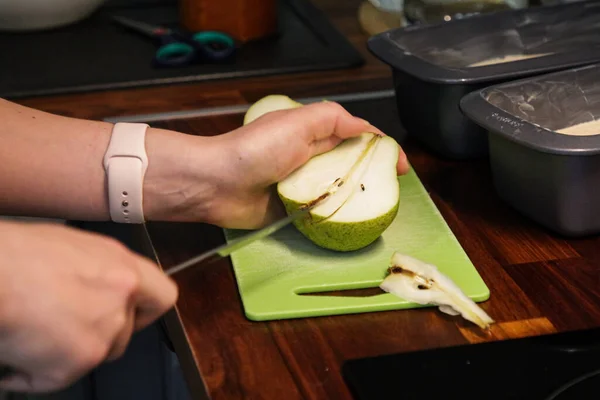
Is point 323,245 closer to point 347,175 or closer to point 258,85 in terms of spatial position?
point 347,175

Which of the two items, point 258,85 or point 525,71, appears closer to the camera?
point 525,71

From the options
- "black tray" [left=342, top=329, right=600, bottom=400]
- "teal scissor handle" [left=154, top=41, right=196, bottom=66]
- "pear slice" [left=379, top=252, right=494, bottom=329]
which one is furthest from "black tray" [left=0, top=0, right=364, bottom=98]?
"black tray" [left=342, top=329, right=600, bottom=400]

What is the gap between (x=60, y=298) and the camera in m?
0.52

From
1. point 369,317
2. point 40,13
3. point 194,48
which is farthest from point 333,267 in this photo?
point 40,13

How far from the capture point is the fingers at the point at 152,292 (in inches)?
22.0

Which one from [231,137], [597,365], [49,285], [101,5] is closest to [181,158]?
[231,137]

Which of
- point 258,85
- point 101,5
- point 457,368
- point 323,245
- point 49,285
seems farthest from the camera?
point 101,5

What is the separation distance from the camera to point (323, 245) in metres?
0.78

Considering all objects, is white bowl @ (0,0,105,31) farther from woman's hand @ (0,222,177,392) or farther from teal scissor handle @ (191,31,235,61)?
woman's hand @ (0,222,177,392)

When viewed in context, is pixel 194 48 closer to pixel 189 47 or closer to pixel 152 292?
pixel 189 47

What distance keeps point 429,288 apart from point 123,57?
62 centimetres

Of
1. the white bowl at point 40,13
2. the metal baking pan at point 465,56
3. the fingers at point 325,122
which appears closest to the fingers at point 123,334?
the fingers at point 325,122

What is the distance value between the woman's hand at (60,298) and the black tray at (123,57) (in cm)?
56

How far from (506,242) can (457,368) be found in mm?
203
